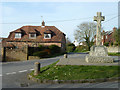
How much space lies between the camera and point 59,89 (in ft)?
20.6

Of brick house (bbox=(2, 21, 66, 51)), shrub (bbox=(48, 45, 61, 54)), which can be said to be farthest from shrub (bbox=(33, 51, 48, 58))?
brick house (bbox=(2, 21, 66, 51))

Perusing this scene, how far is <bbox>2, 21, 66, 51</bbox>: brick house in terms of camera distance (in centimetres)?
3381

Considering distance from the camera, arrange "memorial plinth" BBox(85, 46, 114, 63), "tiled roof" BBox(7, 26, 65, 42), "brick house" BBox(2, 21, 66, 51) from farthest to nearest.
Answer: "tiled roof" BBox(7, 26, 65, 42) < "brick house" BBox(2, 21, 66, 51) < "memorial plinth" BBox(85, 46, 114, 63)

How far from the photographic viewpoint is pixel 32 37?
3466 cm

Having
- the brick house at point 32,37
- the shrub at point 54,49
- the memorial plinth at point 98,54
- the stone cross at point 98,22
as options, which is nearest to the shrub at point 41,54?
the shrub at point 54,49

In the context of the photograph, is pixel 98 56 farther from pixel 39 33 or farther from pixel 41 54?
pixel 39 33

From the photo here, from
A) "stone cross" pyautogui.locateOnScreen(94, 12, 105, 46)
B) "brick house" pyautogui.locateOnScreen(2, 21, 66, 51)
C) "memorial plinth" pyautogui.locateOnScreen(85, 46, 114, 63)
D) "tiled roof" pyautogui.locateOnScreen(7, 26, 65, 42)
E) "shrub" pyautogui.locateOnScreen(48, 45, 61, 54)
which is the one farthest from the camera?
"tiled roof" pyautogui.locateOnScreen(7, 26, 65, 42)

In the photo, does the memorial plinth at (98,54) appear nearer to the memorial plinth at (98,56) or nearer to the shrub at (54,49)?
the memorial plinth at (98,56)

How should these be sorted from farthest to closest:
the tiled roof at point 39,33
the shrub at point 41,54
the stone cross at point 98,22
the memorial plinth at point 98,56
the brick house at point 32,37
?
Answer: the tiled roof at point 39,33, the brick house at point 32,37, the shrub at point 41,54, the stone cross at point 98,22, the memorial plinth at point 98,56

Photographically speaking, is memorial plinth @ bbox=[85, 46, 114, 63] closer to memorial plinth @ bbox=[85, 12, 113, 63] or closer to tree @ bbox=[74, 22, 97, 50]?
memorial plinth @ bbox=[85, 12, 113, 63]

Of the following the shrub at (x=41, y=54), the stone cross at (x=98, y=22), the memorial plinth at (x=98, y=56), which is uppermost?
the stone cross at (x=98, y=22)

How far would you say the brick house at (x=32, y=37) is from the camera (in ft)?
111

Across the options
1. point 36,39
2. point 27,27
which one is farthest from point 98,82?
point 27,27

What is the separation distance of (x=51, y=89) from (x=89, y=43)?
154ft
